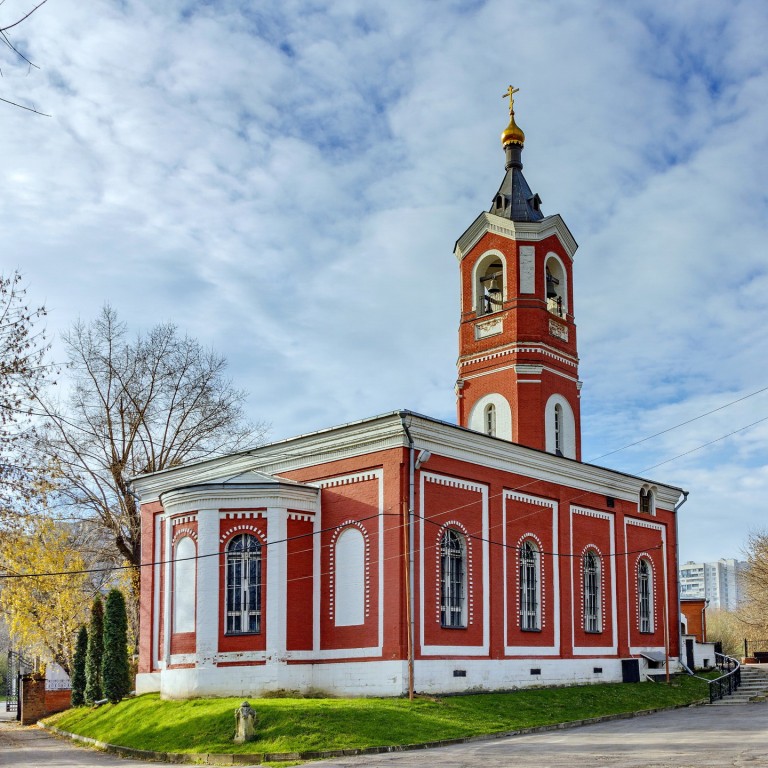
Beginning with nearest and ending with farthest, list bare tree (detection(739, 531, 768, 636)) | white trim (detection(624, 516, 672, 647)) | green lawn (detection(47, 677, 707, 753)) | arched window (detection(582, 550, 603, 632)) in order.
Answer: green lawn (detection(47, 677, 707, 753)), arched window (detection(582, 550, 603, 632)), white trim (detection(624, 516, 672, 647)), bare tree (detection(739, 531, 768, 636))

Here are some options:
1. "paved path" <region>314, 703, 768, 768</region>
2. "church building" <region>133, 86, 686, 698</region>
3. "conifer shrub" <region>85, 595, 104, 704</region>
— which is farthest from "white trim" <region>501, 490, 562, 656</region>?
"conifer shrub" <region>85, 595, 104, 704</region>

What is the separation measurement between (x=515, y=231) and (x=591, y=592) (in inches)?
462

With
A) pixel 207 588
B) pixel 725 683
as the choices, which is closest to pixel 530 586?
pixel 725 683

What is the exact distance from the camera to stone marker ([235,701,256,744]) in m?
18.4

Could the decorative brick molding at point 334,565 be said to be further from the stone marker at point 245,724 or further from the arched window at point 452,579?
the stone marker at point 245,724

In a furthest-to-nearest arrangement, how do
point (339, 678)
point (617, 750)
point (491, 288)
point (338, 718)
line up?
point (491, 288) → point (339, 678) → point (338, 718) → point (617, 750)

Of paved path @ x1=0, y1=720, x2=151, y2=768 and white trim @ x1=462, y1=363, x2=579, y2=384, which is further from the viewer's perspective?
white trim @ x1=462, y1=363, x2=579, y2=384

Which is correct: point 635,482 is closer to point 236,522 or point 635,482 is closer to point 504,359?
point 504,359

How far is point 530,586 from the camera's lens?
27.3m

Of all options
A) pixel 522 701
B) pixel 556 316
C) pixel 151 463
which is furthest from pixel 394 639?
pixel 151 463

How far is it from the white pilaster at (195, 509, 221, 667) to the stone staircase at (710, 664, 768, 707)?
1436cm

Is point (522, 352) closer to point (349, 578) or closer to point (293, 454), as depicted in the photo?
point (293, 454)

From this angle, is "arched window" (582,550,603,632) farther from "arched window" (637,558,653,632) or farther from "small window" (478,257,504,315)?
"small window" (478,257,504,315)

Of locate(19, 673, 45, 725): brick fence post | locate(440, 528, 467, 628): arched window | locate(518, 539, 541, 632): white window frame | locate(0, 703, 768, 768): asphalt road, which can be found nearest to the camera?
locate(0, 703, 768, 768): asphalt road
